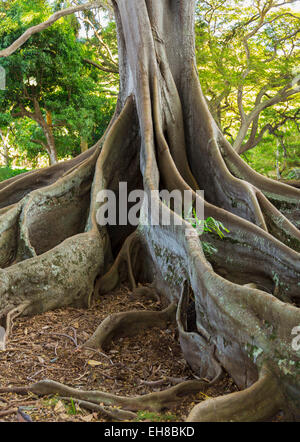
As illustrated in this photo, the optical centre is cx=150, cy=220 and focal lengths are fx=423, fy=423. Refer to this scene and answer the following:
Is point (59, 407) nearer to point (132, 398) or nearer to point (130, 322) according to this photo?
point (132, 398)

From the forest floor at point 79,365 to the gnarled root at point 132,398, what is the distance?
49 mm

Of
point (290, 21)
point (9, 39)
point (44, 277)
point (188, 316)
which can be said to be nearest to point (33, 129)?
point (9, 39)

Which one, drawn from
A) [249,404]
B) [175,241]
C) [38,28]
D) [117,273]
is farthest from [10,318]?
[38,28]

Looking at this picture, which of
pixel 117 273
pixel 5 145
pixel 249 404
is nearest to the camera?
pixel 249 404

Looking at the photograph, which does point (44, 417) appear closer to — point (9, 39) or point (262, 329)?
point (262, 329)

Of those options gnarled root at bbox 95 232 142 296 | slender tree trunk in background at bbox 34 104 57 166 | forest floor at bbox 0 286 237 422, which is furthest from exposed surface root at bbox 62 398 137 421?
slender tree trunk in background at bbox 34 104 57 166

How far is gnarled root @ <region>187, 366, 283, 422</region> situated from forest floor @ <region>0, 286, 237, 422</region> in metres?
0.30

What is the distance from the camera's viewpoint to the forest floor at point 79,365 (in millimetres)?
2615

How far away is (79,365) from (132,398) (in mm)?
816

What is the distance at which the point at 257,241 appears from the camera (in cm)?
418

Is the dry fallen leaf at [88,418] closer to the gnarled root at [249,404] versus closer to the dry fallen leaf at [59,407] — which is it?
the dry fallen leaf at [59,407]

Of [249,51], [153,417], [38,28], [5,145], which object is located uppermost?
[249,51]

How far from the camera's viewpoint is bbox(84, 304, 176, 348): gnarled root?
12.5 ft

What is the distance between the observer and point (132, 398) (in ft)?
8.84
